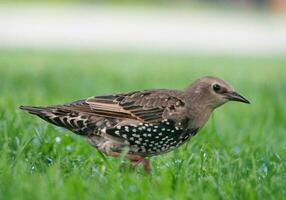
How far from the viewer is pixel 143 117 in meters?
6.77

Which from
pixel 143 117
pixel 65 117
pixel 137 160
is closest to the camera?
pixel 137 160

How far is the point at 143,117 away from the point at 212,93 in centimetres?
53

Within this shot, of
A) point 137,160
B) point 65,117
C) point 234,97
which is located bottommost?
point 137,160

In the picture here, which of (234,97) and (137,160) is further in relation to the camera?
(234,97)

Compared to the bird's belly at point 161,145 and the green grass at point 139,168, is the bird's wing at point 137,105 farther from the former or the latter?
the green grass at point 139,168

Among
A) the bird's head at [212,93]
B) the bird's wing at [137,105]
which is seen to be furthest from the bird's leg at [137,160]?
the bird's head at [212,93]

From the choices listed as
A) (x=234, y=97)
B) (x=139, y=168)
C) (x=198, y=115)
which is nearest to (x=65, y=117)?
(x=139, y=168)

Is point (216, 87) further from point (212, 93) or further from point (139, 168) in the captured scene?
point (139, 168)

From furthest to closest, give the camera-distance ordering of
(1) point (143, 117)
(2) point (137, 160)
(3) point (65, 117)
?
(3) point (65, 117)
(1) point (143, 117)
(2) point (137, 160)

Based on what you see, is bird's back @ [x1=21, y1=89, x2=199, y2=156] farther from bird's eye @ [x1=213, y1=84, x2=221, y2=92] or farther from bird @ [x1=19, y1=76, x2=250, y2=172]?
bird's eye @ [x1=213, y1=84, x2=221, y2=92]

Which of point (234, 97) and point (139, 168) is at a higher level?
point (234, 97)

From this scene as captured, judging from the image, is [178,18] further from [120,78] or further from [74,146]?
[74,146]

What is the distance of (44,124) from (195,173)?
7.21 ft

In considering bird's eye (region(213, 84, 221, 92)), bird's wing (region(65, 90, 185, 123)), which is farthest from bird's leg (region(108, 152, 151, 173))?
bird's eye (region(213, 84, 221, 92))
